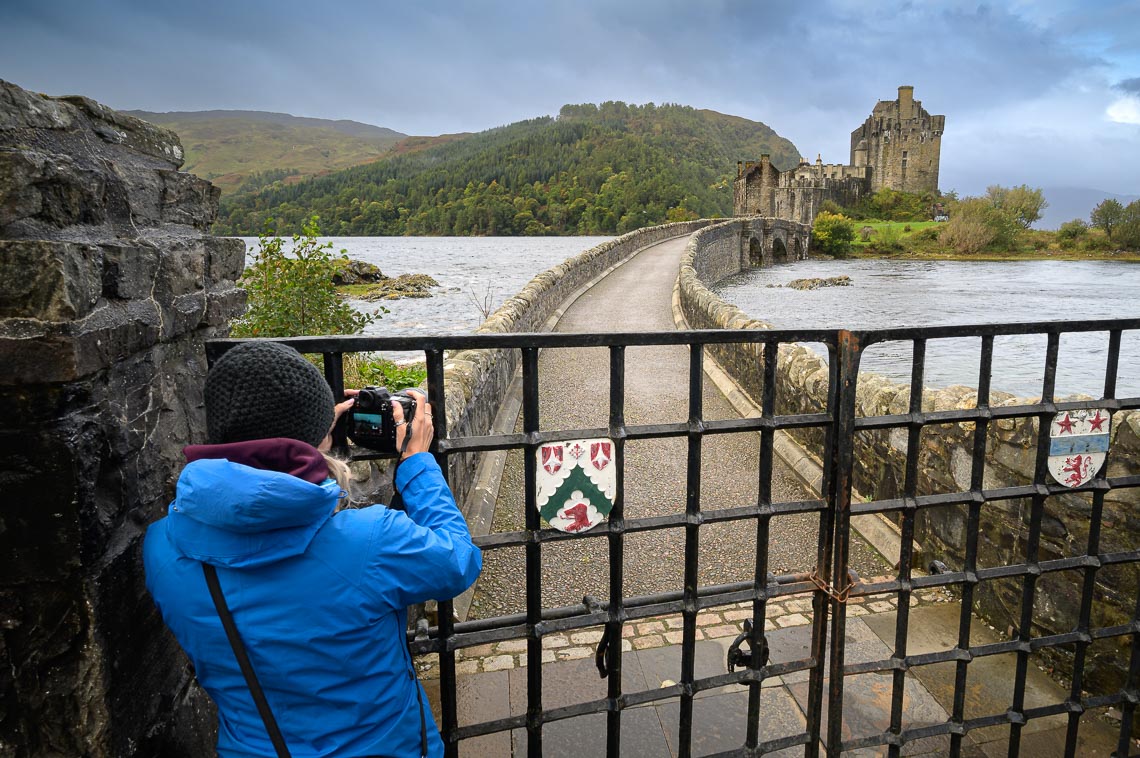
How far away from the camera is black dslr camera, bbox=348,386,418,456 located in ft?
5.90

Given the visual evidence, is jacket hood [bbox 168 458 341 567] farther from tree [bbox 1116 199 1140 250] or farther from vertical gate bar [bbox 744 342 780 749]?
tree [bbox 1116 199 1140 250]

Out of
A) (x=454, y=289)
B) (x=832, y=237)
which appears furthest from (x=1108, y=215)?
(x=454, y=289)

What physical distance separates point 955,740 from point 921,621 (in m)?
1.30

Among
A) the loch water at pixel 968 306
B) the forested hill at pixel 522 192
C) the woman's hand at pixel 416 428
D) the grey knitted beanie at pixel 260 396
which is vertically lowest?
the loch water at pixel 968 306

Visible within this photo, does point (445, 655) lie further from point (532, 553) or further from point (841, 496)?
point (841, 496)

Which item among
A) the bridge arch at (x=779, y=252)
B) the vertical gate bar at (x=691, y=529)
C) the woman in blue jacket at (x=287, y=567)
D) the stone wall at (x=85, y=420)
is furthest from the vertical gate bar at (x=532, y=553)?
the bridge arch at (x=779, y=252)

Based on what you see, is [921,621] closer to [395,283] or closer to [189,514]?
[189,514]

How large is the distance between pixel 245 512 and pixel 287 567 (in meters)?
0.16

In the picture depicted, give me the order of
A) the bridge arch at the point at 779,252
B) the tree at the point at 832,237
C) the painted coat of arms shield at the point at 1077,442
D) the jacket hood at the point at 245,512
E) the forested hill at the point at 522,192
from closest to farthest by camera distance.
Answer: the jacket hood at the point at 245,512
the painted coat of arms shield at the point at 1077,442
the bridge arch at the point at 779,252
the tree at the point at 832,237
the forested hill at the point at 522,192

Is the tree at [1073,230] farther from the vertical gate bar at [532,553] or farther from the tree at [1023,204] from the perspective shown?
the vertical gate bar at [532,553]

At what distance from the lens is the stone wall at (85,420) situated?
4.71ft

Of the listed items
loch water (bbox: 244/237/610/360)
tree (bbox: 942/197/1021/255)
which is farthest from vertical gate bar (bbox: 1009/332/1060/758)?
tree (bbox: 942/197/1021/255)

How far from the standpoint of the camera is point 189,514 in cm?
136

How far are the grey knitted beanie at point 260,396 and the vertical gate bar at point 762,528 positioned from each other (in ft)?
4.50
